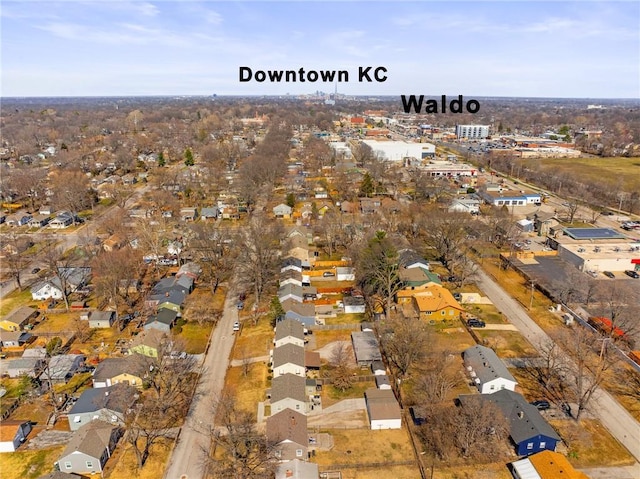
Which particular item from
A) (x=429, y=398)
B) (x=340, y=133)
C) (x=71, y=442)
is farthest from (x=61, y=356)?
(x=340, y=133)

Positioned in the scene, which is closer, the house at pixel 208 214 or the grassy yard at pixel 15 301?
the grassy yard at pixel 15 301

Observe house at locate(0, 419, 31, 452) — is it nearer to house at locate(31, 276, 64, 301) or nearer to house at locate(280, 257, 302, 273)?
house at locate(31, 276, 64, 301)

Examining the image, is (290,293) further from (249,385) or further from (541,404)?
(541,404)

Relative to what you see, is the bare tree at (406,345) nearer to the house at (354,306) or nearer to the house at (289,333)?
the house at (289,333)

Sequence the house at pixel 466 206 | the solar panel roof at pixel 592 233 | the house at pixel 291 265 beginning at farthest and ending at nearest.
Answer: the house at pixel 466 206, the solar panel roof at pixel 592 233, the house at pixel 291 265

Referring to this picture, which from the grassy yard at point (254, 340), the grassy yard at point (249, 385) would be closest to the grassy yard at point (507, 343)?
the grassy yard at point (254, 340)

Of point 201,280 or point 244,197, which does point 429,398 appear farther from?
point 244,197
